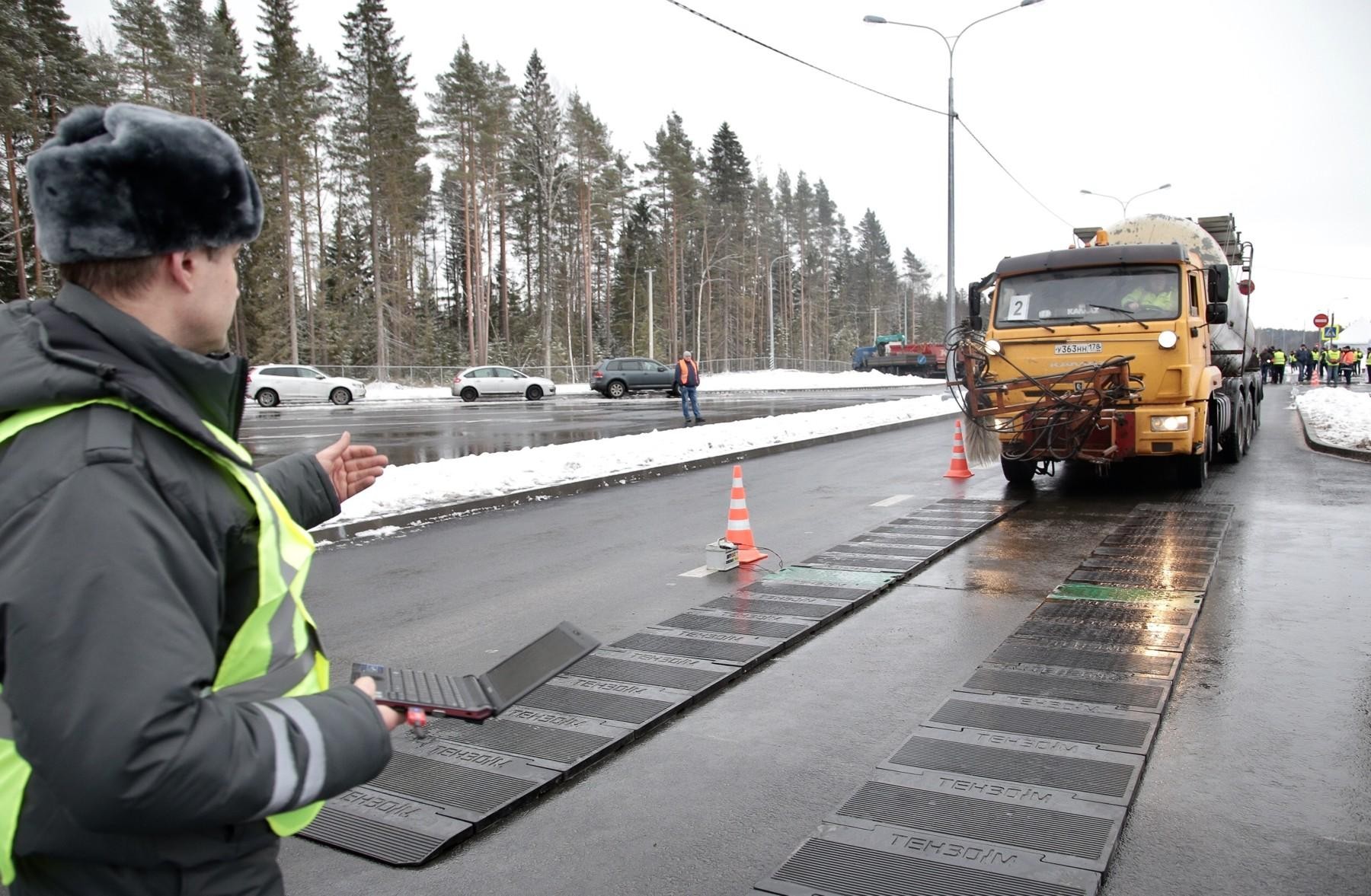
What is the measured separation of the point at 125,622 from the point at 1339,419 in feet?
75.8

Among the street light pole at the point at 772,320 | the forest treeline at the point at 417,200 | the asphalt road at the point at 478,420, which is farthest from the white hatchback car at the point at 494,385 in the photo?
the street light pole at the point at 772,320

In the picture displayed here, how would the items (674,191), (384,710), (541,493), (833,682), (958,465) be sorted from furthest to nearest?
(674,191) → (958,465) → (541,493) → (833,682) → (384,710)

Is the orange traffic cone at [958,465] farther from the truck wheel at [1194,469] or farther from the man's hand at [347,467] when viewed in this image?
the man's hand at [347,467]

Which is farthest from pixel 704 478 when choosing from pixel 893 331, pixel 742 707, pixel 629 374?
pixel 893 331

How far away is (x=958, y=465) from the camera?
1362 centimetres

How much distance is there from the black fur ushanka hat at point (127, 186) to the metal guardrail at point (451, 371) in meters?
46.2

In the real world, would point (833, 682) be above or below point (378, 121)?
below

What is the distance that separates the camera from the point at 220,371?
159 centimetres

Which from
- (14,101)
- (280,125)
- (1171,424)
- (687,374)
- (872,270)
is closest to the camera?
(1171,424)

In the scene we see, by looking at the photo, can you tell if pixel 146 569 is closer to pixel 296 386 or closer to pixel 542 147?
pixel 296 386

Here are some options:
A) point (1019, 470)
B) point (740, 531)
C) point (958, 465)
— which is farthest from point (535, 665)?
point (958, 465)

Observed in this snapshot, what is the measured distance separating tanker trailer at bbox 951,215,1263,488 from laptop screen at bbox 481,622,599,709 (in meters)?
9.67

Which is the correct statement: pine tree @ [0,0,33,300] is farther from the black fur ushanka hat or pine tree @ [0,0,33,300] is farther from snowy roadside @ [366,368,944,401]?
the black fur ushanka hat

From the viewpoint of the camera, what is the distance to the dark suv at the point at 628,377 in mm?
40375
